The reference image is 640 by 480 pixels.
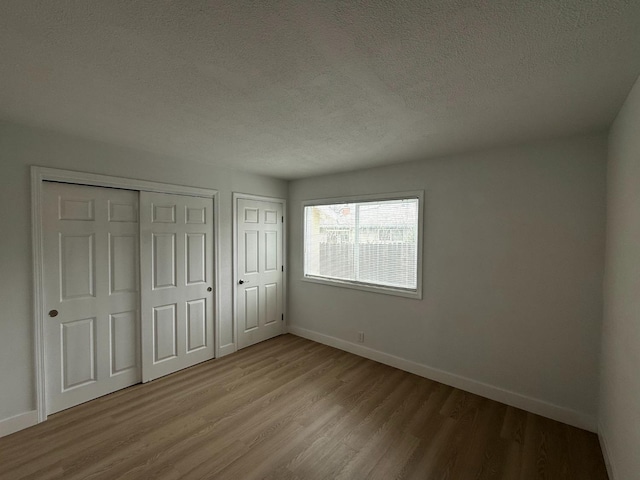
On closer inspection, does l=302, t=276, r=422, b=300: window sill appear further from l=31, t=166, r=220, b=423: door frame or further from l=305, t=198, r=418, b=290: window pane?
l=31, t=166, r=220, b=423: door frame

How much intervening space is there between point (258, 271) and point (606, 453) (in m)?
3.71

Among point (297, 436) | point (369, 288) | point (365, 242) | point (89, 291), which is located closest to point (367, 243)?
point (365, 242)

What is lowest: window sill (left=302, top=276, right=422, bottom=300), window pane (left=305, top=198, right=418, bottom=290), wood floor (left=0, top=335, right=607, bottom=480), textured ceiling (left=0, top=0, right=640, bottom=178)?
wood floor (left=0, top=335, right=607, bottom=480)

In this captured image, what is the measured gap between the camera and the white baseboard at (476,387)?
7.95 ft

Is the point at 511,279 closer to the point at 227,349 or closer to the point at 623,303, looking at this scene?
the point at 623,303

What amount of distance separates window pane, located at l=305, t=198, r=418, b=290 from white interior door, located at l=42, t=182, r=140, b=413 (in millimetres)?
2232

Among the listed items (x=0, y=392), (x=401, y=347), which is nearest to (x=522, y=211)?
(x=401, y=347)

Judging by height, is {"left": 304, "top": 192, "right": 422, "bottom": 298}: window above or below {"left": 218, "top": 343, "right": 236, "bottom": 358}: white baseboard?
above

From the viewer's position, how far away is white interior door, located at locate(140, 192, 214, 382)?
3104 mm

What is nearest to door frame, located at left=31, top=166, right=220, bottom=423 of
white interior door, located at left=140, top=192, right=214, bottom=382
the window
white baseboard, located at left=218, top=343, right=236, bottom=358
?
white interior door, located at left=140, top=192, right=214, bottom=382

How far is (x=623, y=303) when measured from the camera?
1.74 meters

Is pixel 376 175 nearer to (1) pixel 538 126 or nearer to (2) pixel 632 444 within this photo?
(1) pixel 538 126

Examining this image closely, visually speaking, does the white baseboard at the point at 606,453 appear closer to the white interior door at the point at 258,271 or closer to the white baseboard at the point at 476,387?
the white baseboard at the point at 476,387

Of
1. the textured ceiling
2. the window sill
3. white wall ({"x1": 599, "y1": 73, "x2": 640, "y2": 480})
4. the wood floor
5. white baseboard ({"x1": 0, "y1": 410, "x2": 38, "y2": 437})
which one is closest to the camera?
the textured ceiling
